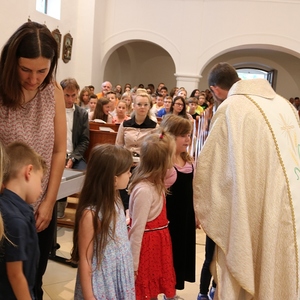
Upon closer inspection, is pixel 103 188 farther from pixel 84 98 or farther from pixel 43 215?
pixel 84 98

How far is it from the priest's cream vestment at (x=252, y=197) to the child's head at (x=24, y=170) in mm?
993

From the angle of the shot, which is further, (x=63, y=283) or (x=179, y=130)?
(x=63, y=283)

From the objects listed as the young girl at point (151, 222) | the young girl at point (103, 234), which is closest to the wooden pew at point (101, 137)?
the young girl at point (151, 222)

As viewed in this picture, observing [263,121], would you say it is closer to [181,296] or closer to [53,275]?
[181,296]

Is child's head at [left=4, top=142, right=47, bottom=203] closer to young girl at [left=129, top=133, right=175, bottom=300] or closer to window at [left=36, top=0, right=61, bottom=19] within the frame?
young girl at [left=129, top=133, right=175, bottom=300]

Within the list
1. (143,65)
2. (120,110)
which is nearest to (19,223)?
(120,110)

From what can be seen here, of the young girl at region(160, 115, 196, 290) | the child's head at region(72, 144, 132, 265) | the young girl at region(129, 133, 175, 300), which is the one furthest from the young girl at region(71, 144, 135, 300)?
the young girl at region(160, 115, 196, 290)

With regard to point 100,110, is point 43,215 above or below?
below

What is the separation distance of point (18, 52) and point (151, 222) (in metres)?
1.37

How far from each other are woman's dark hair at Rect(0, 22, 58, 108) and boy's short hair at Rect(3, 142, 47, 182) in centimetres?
22

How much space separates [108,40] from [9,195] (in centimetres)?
1221

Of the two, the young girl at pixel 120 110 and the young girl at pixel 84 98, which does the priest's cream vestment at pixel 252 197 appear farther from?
the young girl at pixel 84 98

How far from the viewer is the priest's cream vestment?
2107 mm

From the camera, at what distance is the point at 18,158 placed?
1579mm
